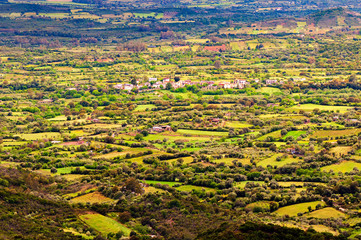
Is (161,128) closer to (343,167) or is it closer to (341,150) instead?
(341,150)

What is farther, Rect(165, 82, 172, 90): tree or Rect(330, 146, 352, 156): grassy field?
Rect(165, 82, 172, 90): tree

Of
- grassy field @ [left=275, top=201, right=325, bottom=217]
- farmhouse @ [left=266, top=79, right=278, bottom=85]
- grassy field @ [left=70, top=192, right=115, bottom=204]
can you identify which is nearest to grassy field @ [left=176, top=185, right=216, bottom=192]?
grassy field @ [left=70, top=192, right=115, bottom=204]

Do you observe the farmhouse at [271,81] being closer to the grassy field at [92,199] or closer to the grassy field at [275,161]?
the grassy field at [275,161]

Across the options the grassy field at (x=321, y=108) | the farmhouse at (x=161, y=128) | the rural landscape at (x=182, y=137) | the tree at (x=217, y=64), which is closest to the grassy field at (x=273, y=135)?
the rural landscape at (x=182, y=137)

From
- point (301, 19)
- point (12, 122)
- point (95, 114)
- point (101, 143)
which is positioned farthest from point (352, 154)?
point (301, 19)

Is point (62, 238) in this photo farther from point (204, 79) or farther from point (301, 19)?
point (301, 19)

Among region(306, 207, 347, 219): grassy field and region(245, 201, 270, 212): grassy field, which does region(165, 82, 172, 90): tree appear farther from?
region(306, 207, 347, 219): grassy field
